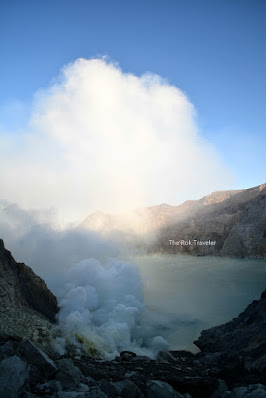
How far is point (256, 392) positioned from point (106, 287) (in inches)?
1070

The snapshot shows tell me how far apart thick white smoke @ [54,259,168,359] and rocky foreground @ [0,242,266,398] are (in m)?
1.69

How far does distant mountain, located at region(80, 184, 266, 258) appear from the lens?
8319 centimetres

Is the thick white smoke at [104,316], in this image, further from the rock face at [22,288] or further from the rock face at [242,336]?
the rock face at [242,336]

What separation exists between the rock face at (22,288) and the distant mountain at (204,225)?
257ft

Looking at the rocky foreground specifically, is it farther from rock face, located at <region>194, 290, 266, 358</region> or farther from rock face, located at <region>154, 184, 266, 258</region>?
rock face, located at <region>154, 184, 266, 258</region>

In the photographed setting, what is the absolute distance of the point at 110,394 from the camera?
6613 mm

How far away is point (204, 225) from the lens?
338 ft

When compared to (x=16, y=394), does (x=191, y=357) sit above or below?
below

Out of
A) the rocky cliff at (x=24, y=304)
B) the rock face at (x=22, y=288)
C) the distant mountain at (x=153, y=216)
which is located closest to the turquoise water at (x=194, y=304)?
the rocky cliff at (x=24, y=304)

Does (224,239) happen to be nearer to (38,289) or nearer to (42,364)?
(38,289)

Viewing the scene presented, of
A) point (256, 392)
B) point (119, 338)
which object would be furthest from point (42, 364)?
point (119, 338)

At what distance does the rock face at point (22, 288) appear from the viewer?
14935mm

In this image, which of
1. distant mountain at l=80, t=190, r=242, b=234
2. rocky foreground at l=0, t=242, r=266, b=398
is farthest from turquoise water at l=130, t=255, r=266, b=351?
distant mountain at l=80, t=190, r=242, b=234

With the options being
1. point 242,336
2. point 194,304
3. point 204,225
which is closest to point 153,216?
point 204,225
